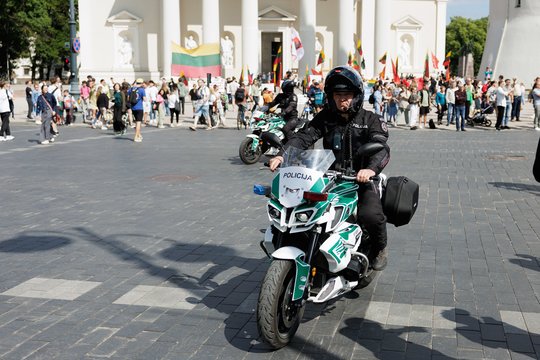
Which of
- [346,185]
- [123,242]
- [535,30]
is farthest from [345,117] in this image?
[535,30]

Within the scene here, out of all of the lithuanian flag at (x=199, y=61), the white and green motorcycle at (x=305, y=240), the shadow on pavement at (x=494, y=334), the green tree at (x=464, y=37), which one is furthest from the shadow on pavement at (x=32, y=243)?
the green tree at (x=464, y=37)

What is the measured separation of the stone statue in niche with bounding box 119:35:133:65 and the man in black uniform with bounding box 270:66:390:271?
55249 millimetres

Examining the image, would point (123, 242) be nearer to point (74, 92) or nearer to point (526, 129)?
point (526, 129)

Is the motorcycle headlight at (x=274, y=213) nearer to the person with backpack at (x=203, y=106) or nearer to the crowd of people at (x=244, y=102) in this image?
the crowd of people at (x=244, y=102)

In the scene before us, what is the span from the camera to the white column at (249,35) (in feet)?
177

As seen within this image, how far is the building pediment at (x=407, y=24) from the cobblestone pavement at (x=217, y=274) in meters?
51.7

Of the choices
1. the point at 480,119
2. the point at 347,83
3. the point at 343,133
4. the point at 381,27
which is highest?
the point at 381,27

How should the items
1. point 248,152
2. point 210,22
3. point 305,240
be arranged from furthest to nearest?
point 210,22, point 248,152, point 305,240

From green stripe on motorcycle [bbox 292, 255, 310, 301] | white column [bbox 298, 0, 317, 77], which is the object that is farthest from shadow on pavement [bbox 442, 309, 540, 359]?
white column [bbox 298, 0, 317, 77]

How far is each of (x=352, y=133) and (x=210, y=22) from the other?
49373 mm

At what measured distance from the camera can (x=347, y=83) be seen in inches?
214

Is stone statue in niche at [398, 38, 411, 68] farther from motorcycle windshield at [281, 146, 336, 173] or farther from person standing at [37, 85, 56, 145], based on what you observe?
motorcycle windshield at [281, 146, 336, 173]

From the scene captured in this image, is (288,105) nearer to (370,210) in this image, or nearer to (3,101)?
(370,210)

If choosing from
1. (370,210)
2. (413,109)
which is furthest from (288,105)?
(413,109)
